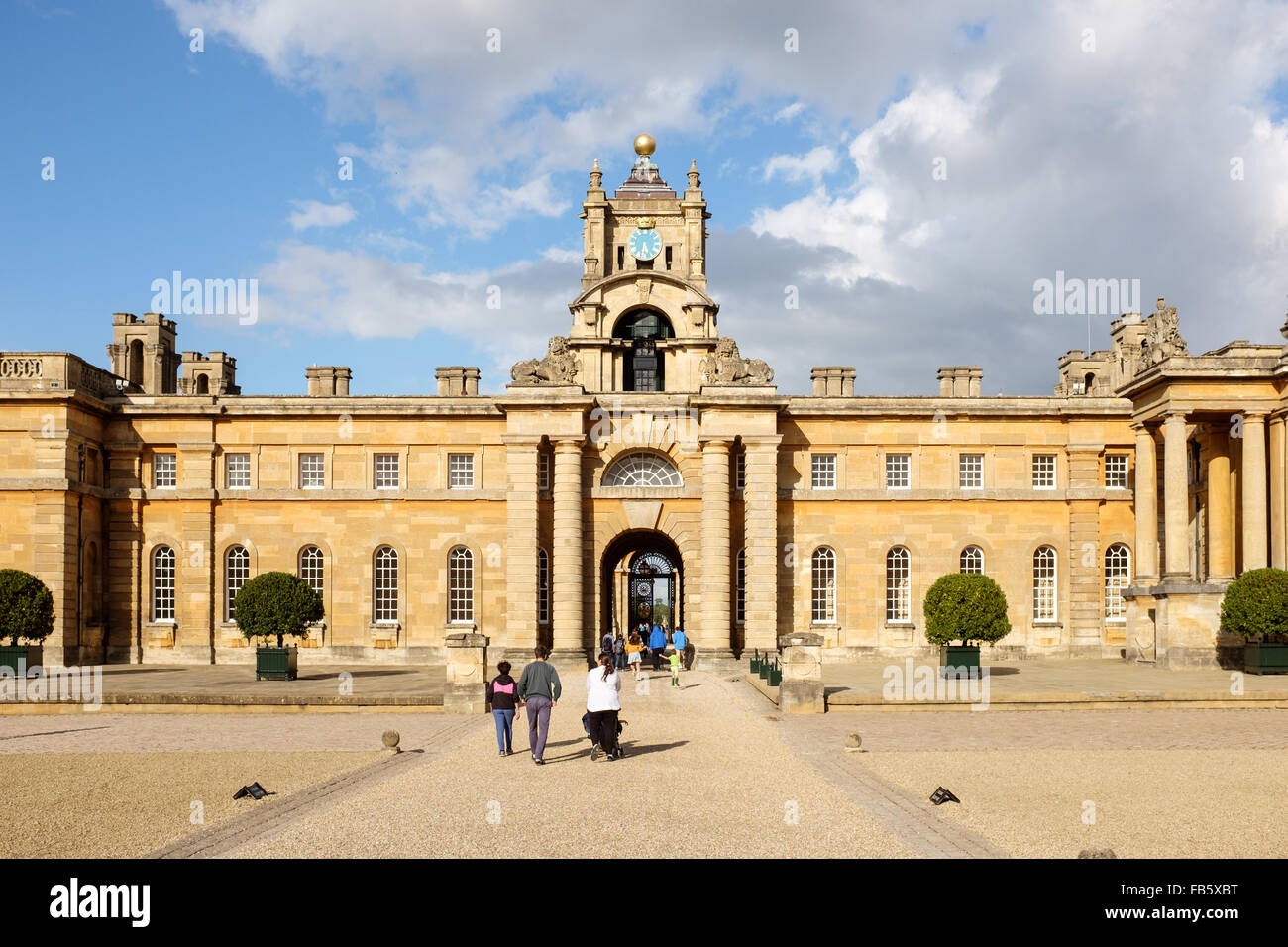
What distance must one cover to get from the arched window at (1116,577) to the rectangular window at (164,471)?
34013mm

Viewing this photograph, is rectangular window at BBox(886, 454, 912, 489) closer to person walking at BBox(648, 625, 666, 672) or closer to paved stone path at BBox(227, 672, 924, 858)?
person walking at BBox(648, 625, 666, 672)

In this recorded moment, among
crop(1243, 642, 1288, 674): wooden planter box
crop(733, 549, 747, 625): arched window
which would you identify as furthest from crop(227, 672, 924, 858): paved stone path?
crop(733, 549, 747, 625): arched window

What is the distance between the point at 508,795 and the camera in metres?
13.4

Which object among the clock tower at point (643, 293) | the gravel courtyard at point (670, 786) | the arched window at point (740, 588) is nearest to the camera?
the gravel courtyard at point (670, 786)

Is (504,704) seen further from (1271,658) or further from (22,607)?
(1271,658)

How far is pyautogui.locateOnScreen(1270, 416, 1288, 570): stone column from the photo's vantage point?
106ft

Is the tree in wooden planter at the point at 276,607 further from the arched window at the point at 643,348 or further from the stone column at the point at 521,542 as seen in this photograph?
the arched window at the point at 643,348

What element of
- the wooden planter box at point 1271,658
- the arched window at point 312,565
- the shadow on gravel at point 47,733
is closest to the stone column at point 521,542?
the arched window at point 312,565

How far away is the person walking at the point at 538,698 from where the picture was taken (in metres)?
16.1

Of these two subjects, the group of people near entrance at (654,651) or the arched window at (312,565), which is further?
the arched window at (312,565)

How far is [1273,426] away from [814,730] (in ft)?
73.3
